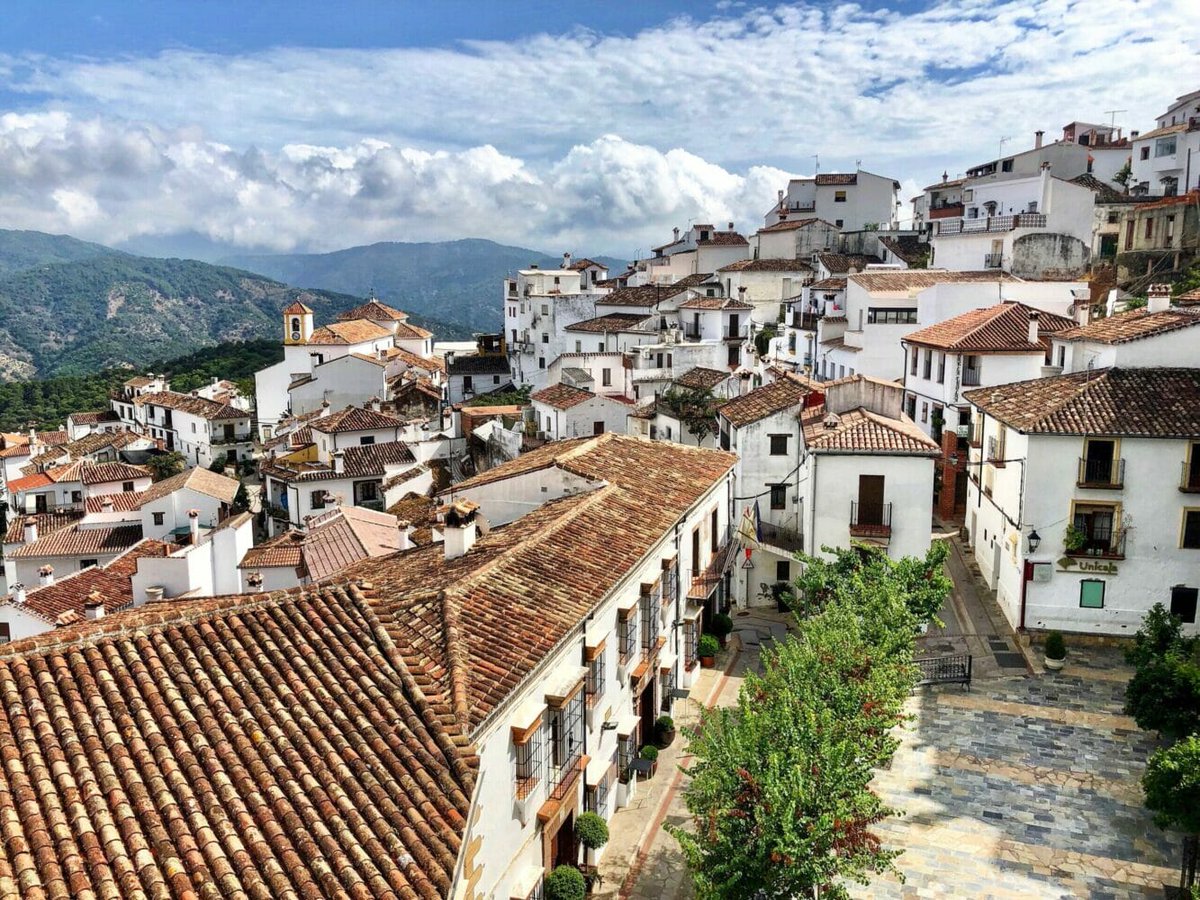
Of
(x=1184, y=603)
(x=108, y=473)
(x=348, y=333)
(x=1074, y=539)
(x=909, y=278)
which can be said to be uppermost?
(x=909, y=278)

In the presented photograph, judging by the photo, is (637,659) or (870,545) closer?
(637,659)

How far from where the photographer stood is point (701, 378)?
153 feet

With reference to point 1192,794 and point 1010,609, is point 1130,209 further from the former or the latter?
point 1192,794

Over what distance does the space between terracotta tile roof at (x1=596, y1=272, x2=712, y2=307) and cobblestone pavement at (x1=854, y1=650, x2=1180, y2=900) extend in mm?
42641

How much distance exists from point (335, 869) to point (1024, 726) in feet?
63.3

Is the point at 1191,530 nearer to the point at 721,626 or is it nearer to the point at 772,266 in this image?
the point at 721,626

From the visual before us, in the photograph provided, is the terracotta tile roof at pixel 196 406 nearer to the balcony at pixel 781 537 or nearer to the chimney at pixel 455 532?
the balcony at pixel 781 537

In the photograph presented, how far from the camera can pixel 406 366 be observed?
70188 mm

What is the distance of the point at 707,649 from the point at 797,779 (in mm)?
13899

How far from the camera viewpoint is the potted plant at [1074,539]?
25.2 m

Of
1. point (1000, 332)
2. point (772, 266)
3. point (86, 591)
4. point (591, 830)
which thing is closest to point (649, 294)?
point (772, 266)

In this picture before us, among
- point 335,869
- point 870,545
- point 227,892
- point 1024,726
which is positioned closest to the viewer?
point 227,892

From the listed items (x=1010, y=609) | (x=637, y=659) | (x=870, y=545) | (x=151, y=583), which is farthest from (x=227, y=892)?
(x=1010, y=609)

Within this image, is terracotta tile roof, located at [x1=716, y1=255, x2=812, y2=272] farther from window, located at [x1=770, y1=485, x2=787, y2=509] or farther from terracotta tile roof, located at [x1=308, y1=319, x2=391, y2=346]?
window, located at [x1=770, y1=485, x2=787, y2=509]
